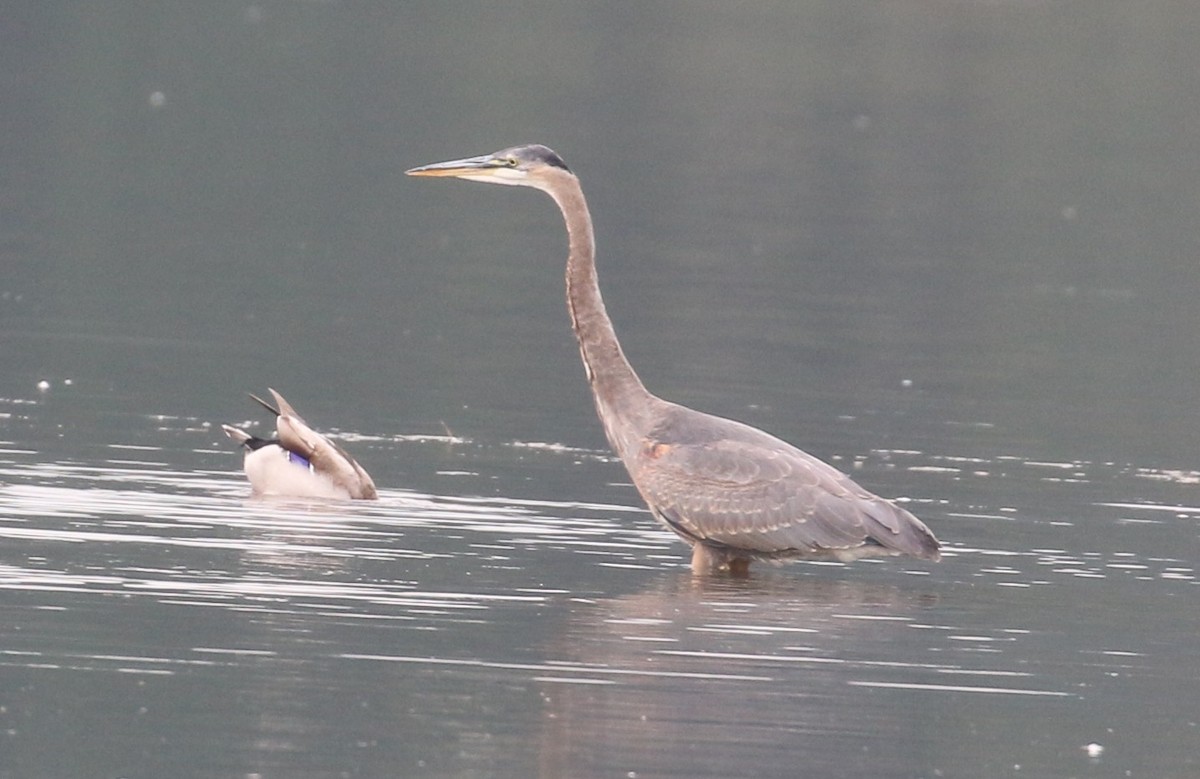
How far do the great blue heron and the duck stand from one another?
4.92ft

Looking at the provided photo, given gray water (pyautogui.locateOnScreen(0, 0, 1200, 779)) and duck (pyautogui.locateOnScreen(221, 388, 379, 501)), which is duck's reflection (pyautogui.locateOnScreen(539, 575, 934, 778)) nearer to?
gray water (pyautogui.locateOnScreen(0, 0, 1200, 779))

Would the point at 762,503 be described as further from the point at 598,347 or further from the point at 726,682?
the point at 726,682

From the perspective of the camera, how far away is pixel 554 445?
18.2 metres

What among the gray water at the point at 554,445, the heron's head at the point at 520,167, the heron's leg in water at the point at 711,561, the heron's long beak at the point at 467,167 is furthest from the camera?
the heron's head at the point at 520,167

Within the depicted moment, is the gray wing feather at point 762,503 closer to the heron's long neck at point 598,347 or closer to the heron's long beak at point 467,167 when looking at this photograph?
the heron's long neck at point 598,347

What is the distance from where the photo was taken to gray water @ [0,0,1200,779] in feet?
35.9

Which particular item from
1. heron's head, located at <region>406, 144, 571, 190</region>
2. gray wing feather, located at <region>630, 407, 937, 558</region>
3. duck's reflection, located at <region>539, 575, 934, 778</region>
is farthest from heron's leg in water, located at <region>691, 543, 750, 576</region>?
heron's head, located at <region>406, 144, 571, 190</region>

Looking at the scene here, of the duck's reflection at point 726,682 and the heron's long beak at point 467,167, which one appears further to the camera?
the heron's long beak at point 467,167

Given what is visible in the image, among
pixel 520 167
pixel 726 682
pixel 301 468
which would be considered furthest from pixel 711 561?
pixel 726 682

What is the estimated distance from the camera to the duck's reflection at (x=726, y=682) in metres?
10.4

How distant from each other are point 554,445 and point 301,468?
8.81ft

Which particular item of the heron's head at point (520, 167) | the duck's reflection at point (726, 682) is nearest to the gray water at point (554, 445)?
the duck's reflection at point (726, 682)

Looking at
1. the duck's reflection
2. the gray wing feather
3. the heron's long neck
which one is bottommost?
the duck's reflection

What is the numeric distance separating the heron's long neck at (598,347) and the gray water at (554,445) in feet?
2.20
